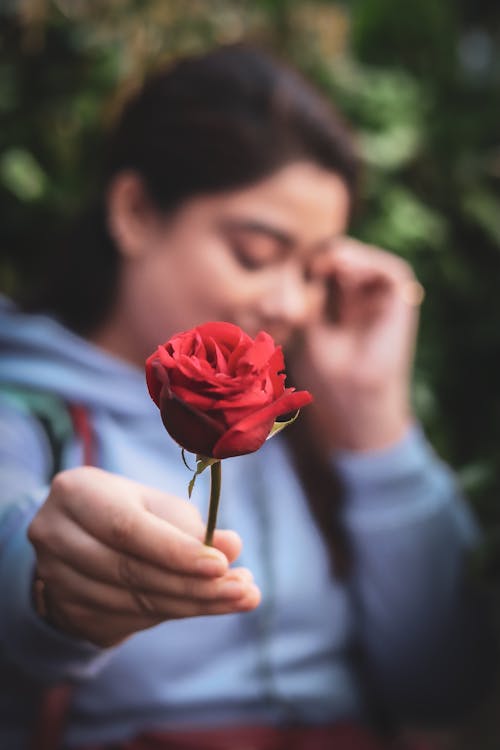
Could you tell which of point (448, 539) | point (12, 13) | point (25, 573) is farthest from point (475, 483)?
point (12, 13)

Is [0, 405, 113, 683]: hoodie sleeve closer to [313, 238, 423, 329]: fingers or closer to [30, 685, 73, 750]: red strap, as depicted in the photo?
[30, 685, 73, 750]: red strap

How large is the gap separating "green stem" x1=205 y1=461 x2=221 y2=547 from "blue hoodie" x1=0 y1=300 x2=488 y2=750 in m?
0.09

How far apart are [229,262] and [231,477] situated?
7.4 inches

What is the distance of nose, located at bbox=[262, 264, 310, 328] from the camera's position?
621 mm

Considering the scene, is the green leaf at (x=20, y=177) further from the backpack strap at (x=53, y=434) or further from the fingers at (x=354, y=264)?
the backpack strap at (x=53, y=434)

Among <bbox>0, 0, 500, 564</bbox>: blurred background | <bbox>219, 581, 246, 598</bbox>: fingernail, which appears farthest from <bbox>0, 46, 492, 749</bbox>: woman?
<bbox>0, 0, 500, 564</bbox>: blurred background

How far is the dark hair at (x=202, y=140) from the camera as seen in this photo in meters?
0.65

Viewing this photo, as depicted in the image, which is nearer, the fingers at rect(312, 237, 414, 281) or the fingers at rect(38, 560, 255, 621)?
the fingers at rect(38, 560, 255, 621)

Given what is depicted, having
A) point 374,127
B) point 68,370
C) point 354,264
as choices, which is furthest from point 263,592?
point 374,127

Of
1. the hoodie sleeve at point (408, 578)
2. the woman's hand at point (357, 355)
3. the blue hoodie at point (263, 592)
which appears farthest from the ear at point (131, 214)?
the hoodie sleeve at point (408, 578)

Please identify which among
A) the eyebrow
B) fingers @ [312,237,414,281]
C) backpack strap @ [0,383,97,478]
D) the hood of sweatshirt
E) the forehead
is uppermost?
fingers @ [312,237,414,281]

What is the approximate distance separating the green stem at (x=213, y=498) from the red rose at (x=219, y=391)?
0.02m

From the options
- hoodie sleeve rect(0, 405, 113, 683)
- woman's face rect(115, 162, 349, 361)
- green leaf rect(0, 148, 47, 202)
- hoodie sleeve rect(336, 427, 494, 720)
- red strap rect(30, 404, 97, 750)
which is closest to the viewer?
hoodie sleeve rect(0, 405, 113, 683)

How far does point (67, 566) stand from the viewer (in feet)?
0.92
